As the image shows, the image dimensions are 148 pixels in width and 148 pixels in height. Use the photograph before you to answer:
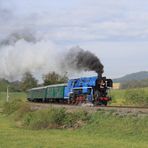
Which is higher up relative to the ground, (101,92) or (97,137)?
(101,92)

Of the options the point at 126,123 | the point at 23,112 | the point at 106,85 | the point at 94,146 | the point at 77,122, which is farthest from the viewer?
the point at 106,85

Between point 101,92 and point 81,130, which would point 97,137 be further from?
point 101,92

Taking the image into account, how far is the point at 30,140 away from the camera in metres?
20.1

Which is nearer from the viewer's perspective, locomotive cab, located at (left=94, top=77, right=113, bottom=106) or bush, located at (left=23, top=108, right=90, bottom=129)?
bush, located at (left=23, top=108, right=90, bottom=129)

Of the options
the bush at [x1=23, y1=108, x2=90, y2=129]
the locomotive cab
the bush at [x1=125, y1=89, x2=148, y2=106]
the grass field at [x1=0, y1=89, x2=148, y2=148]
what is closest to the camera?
the grass field at [x1=0, y1=89, x2=148, y2=148]

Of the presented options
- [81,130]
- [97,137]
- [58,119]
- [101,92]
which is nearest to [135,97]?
[101,92]

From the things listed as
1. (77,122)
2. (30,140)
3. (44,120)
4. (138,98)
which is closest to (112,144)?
(30,140)

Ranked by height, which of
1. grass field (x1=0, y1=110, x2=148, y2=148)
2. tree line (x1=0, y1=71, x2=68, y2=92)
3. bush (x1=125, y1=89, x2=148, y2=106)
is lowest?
grass field (x1=0, y1=110, x2=148, y2=148)

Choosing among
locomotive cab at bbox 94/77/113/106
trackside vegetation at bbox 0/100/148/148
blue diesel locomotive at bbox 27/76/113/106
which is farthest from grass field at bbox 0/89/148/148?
blue diesel locomotive at bbox 27/76/113/106

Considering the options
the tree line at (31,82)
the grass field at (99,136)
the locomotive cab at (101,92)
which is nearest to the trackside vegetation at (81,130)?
the grass field at (99,136)

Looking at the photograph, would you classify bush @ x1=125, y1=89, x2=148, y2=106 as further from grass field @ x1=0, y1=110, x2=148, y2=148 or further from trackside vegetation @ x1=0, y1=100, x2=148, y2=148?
grass field @ x1=0, y1=110, x2=148, y2=148

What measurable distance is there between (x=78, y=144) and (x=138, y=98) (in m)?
39.7

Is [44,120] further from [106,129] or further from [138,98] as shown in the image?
[138,98]

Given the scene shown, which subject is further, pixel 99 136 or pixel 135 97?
pixel 135 97
